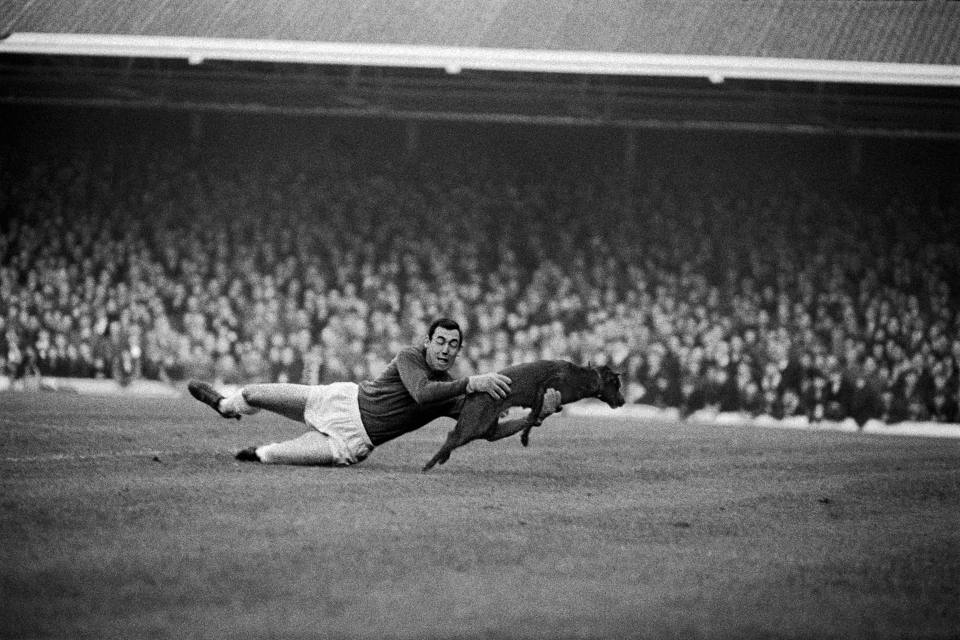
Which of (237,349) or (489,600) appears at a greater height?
(237,349)

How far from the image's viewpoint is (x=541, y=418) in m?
9.34

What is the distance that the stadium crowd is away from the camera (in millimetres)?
19016

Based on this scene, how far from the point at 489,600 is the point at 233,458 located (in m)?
4.71

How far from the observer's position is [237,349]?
20.3 m

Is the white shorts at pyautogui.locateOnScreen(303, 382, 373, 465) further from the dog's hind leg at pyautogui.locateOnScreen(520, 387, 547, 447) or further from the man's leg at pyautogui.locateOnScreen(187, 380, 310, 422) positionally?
the dog's hind leg at pyautogui.locateOnScreen(520, 387, 547, 447)

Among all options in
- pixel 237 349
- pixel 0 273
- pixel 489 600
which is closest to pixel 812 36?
pixel 237 349

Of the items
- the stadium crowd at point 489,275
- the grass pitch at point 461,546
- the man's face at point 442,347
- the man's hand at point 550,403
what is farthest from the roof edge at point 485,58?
the man's face at point 442,347

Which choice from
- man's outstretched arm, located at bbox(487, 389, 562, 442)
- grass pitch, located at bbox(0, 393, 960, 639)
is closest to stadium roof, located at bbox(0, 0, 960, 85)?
grass pitch, located at bbox(0, 393, 960, 639)

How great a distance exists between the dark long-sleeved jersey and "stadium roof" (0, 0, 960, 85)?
11.5m

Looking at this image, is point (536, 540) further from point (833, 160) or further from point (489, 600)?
point (833, 160)

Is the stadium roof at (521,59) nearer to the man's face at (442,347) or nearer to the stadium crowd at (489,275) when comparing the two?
the stadium crowd at (489,275)

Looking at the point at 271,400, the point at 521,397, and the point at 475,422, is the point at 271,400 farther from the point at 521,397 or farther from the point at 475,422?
the point at 521,397

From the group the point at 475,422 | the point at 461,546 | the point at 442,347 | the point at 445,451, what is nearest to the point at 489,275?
the point at 445,451

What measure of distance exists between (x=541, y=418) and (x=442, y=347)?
881mm
